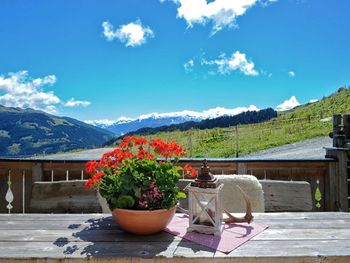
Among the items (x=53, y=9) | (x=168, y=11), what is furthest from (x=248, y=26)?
(x=53, y=9)

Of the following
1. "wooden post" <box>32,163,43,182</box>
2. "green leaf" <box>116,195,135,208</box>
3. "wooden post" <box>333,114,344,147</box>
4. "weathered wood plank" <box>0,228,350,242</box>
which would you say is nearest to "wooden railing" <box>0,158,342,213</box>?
"wooden post" <box>32,163,43,182</box>

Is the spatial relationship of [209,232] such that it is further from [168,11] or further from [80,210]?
[168,11]

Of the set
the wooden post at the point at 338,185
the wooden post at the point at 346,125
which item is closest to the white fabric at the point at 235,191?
the wooden post at the point at 338,185

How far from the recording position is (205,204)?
4.94 ft

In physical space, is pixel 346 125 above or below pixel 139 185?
above

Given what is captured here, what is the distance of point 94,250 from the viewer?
4.43 feet

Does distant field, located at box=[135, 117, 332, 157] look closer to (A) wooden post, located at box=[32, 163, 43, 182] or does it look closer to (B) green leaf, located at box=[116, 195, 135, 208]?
(A) wooden post, located at box=[32, 163, 43, 182]

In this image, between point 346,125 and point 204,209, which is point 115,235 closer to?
point 204,209

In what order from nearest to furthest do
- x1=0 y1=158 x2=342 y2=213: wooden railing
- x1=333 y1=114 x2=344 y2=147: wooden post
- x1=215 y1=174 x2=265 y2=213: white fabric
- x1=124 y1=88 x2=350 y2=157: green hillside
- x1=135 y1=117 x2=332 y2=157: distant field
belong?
x1=215 y1=174 x2=265 y2=213: white fabric
x1=0 y1=158 x2=342 y2=213: wooden railing
x1=333 y1=114 x2=344 y2=147: wooden post
x1=135 y1=117 x2=332 y2=157: distant field
x1=124 y1=88 x2=350 y2=157: green hillside

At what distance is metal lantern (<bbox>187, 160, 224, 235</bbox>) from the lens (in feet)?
4.88

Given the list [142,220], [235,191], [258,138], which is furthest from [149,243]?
[258,138]

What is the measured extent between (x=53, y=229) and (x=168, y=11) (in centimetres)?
1415

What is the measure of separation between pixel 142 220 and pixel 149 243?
0.10 meters

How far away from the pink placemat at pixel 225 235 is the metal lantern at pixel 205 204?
1.5 inches
